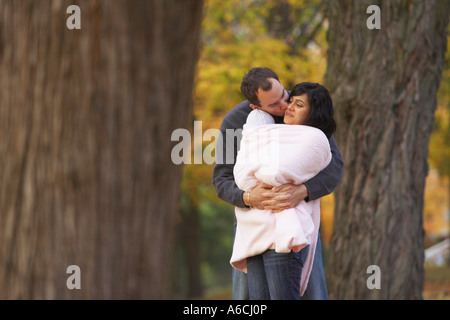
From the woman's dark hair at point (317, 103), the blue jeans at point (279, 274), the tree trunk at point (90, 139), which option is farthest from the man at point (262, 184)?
the tree trunk at point (90, 139)

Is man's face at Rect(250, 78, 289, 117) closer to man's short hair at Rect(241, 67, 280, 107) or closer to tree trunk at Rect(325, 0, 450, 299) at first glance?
man's short hair at Rect(241, 67, 280, 107)

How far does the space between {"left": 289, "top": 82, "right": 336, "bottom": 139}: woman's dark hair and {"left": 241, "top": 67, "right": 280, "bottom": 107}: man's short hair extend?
0.18 metres

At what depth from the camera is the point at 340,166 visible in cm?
379

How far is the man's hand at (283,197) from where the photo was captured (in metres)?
3.45

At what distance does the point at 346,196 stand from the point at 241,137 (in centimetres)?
189

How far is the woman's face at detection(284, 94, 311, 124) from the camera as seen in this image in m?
3.53

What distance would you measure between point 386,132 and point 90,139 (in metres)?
3.72

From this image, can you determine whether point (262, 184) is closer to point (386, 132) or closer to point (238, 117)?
Answer: point (238, 117)

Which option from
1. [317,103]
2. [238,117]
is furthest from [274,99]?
[238,117]

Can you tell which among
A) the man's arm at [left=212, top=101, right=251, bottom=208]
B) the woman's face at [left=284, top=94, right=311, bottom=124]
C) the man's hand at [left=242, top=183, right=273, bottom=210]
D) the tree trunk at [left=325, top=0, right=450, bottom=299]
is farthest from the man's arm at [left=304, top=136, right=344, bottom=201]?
the tree trunk at [left=325, top=0, right=450, bottom=299]

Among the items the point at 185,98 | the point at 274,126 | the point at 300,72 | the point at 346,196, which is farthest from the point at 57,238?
the point at 300,72

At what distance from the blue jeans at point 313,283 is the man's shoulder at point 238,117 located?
0.90m

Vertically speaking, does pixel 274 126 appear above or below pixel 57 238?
above
